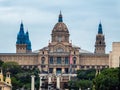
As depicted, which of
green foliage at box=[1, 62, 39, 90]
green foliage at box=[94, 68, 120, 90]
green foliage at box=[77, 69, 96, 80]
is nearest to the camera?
green foliage at box=[94, 68, 120, 90]

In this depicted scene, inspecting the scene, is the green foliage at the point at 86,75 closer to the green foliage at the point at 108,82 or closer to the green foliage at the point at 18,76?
the green foliage at the point at 18,76

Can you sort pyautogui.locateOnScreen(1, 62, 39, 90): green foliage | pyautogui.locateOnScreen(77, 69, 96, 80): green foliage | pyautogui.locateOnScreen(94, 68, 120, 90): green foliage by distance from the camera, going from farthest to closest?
pyautogui.locateOnScreen(77, 69, 96, 80): green foliage → pyautogui.locateOnScreen(1, 62, 39, 90): green foliage → pyautogui.locateOnScreen(94, 68, 120, 90): green foliage

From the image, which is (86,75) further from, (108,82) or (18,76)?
(108,82)

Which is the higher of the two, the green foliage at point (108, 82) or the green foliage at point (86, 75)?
the green foliage at point (86, 75)

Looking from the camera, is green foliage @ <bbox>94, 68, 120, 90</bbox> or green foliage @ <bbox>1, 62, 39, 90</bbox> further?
green foliage @ <bbox>1, 62, 39, 90</bbox>

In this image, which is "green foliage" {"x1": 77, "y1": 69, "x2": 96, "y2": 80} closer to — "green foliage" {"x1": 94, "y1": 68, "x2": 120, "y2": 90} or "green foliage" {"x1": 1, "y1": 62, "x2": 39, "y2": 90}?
"green foliage" {"x1": 1, "y1": 62, "x2": 39, "y2": 90}

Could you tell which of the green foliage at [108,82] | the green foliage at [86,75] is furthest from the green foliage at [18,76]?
the green foliage at [108,82]

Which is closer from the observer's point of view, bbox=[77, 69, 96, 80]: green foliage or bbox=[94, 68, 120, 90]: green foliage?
bbox=[94, 68, 120, 90]: green foliage

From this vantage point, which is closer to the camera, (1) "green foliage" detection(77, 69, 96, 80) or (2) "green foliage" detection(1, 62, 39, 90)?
(2) "green foliage" detection(1, 62, 39, 90)

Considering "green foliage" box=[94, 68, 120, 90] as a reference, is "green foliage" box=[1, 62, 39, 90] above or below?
above

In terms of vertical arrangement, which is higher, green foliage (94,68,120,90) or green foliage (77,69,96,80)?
green foliage (77,69,96,80)

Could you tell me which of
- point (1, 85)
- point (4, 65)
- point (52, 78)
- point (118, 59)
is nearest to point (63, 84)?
point (52, 78)

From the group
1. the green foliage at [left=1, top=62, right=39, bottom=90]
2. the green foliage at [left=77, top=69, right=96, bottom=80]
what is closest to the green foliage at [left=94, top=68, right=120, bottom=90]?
the green foliage at [left=1, top=62, right=39, bottom=90]

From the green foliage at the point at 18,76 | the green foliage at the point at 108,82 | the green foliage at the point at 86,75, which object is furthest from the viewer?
the green foliage at the point at 86,75
